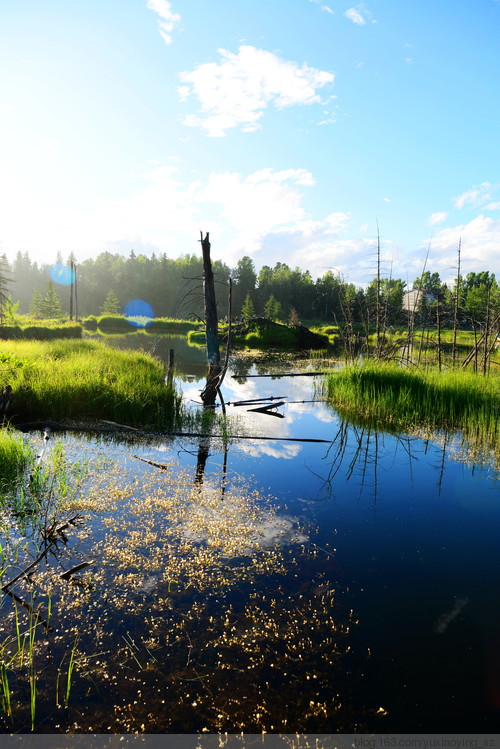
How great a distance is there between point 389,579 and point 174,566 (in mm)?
2395

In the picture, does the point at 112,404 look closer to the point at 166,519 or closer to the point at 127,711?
the point at 166,519

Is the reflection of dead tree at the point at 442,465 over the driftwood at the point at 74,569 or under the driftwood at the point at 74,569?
over

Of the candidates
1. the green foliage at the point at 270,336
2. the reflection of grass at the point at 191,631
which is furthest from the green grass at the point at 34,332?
the reflection of grass at the point at 191,631

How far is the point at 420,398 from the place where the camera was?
450 inches

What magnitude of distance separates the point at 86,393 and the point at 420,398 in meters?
9.43

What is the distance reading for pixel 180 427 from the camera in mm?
9805

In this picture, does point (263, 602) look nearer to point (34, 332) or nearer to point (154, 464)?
point (154, 464)

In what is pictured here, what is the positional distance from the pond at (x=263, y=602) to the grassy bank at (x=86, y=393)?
270 cm

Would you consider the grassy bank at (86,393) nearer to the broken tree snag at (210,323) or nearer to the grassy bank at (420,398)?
the broken tree snag at (210,323)

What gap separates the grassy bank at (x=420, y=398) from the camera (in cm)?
A: 1042

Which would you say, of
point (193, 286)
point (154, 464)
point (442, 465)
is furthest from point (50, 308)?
point (442, 465)

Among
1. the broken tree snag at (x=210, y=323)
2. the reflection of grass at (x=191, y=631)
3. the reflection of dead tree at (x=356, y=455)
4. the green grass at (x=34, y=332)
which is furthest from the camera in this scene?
the green grass at (x=34, y=332)

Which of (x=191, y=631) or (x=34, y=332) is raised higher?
(x=34, y=332)

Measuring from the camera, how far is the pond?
281 cm
